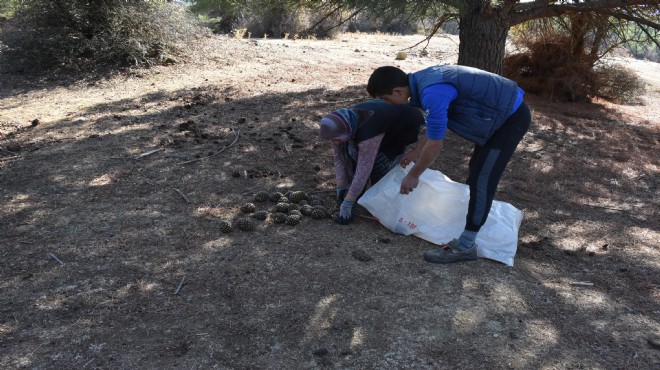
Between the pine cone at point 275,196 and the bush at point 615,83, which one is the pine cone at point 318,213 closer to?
the pine cone at point 275,196

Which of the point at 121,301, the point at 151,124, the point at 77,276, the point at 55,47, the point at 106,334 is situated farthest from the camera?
the point at 55,47

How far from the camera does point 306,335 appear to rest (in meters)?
2.59

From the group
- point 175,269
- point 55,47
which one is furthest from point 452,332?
point 55,47

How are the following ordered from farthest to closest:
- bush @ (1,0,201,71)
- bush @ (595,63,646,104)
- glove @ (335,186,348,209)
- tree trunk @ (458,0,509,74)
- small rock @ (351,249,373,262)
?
1. bush @ (595,63,646,104)
2. bush @ (1,0,201,71)
3. tree trunk @ (458,0,509,74)
4. glove @ (335,186,348,209)
5. small rock @ (351,249,373,262)

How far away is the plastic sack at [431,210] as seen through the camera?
3.52 metres

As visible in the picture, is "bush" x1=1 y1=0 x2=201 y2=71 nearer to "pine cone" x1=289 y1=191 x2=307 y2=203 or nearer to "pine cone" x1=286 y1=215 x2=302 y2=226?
"pine cone" x1=289 y1=191 x2=307 y2=203

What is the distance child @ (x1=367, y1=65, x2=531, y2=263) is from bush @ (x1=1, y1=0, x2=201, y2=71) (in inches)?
226

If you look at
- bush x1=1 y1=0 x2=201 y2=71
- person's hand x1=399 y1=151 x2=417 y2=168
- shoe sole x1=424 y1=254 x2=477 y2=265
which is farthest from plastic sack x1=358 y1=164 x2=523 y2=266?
bush x1=1 y1=0 x2=201 y2=71

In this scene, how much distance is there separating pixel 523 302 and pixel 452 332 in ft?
1.80

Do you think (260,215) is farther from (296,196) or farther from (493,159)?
(493,159)

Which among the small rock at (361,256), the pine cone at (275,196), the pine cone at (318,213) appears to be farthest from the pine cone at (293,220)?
the small rock at (361,256)

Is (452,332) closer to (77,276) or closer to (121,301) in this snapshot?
(121,301)

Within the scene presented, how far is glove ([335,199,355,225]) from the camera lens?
12.2 ft

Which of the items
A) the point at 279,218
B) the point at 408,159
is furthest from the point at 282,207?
the point at 408,159
